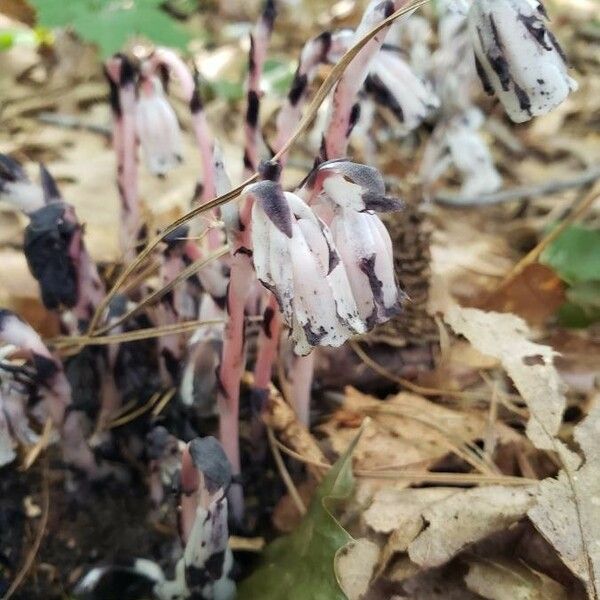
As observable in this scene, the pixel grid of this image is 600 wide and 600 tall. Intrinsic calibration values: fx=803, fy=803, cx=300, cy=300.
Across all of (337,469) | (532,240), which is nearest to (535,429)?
(337,469)

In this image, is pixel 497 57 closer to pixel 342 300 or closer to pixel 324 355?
pixel 342 300

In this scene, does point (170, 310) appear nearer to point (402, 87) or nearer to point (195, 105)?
point (195, 105)

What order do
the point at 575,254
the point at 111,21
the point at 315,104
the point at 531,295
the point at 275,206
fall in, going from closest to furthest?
the point at 275,206 < the point at 315,104 < the point at 111,21 < the point at 531,295 < the point at 575,254

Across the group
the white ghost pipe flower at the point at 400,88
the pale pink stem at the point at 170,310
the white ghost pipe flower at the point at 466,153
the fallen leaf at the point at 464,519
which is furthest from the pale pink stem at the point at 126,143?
the white ghost pipe flower at the point at 466,153

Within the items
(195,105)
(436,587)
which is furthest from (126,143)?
(436,587)

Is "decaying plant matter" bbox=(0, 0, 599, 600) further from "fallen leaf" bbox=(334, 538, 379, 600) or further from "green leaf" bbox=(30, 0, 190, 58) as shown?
"green leaf" bbox=(30, 0, 190, 58)

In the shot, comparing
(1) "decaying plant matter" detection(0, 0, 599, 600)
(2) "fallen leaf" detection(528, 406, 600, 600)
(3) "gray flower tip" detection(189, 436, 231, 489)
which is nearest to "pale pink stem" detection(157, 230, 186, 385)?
(1) "decaying plant matter" detection(0, 0, 599, 600)

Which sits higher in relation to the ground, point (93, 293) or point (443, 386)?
point (93, 293)
